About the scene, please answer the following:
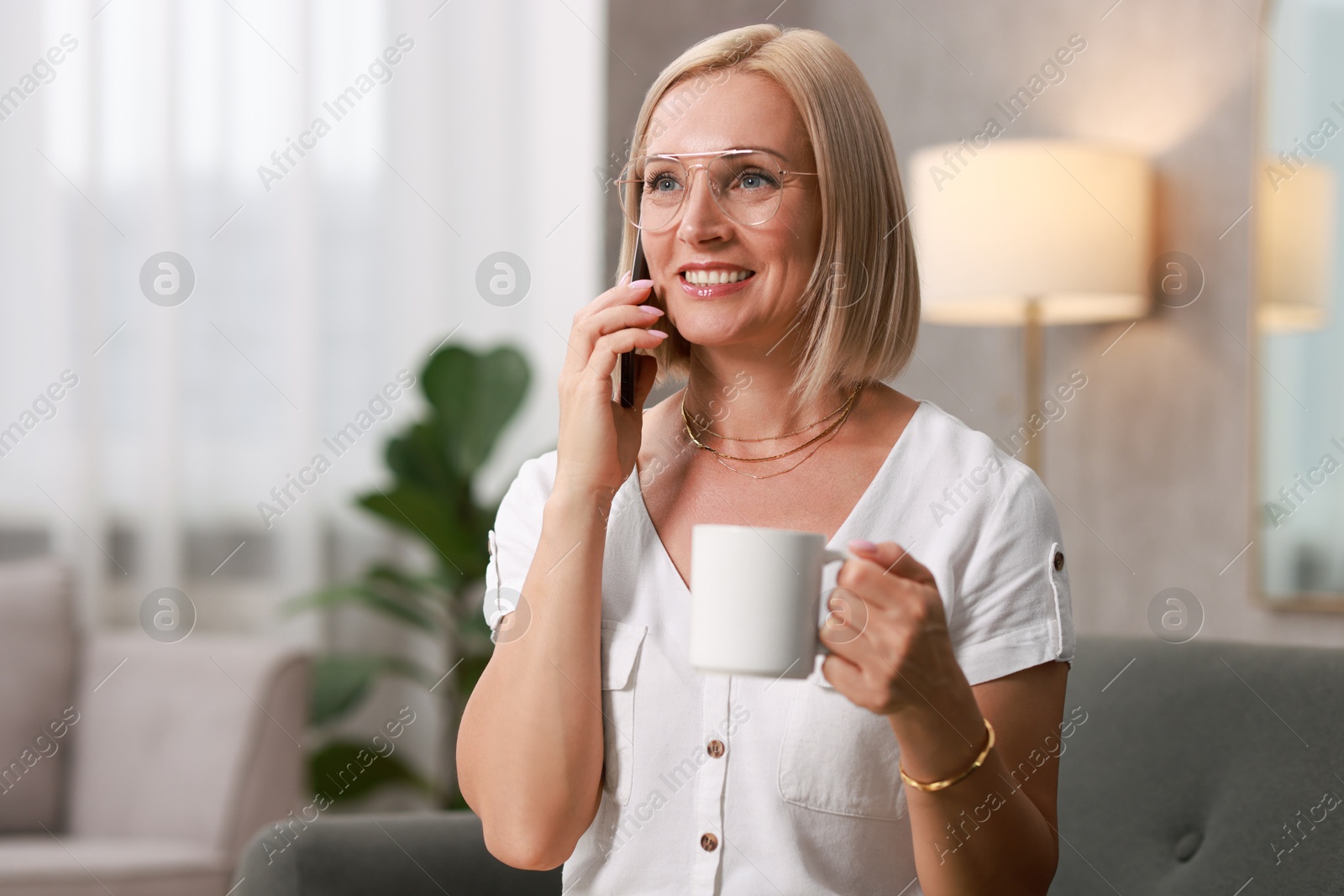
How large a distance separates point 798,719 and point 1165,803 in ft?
1.46

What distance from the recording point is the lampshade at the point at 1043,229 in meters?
2.15

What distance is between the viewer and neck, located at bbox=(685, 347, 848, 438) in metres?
1.14

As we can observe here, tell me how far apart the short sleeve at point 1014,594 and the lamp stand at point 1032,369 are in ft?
4.25

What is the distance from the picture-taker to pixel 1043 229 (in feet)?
7.04

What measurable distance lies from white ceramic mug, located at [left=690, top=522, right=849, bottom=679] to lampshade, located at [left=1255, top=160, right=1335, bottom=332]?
62.7 inches

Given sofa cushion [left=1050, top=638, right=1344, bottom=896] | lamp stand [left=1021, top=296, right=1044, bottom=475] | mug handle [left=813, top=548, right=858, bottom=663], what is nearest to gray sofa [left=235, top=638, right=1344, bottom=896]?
sofa cushion [left=1050, top=638, right=1344, bottom=896]

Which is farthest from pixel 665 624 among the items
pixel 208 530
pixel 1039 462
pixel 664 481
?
pixel 208 530

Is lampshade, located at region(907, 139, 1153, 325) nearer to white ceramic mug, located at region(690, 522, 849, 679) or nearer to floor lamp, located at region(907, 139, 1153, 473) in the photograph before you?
floor lamp, located at region(907, 139, 1153, 473)

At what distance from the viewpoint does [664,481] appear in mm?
1152

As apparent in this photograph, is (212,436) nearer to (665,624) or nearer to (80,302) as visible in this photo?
(80,302)

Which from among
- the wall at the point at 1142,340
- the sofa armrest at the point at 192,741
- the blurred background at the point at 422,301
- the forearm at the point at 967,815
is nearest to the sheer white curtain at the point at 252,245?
the blurred background at the point at 422,301

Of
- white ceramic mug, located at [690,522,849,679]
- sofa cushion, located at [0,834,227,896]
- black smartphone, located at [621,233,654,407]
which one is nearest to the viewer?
white ceramic mug, located at [690,522,849,679]

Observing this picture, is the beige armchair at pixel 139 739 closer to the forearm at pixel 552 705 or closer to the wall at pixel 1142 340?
the forearm at pixel 552 705

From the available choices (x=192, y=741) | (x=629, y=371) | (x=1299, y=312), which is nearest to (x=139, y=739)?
(x=192, y=741)
